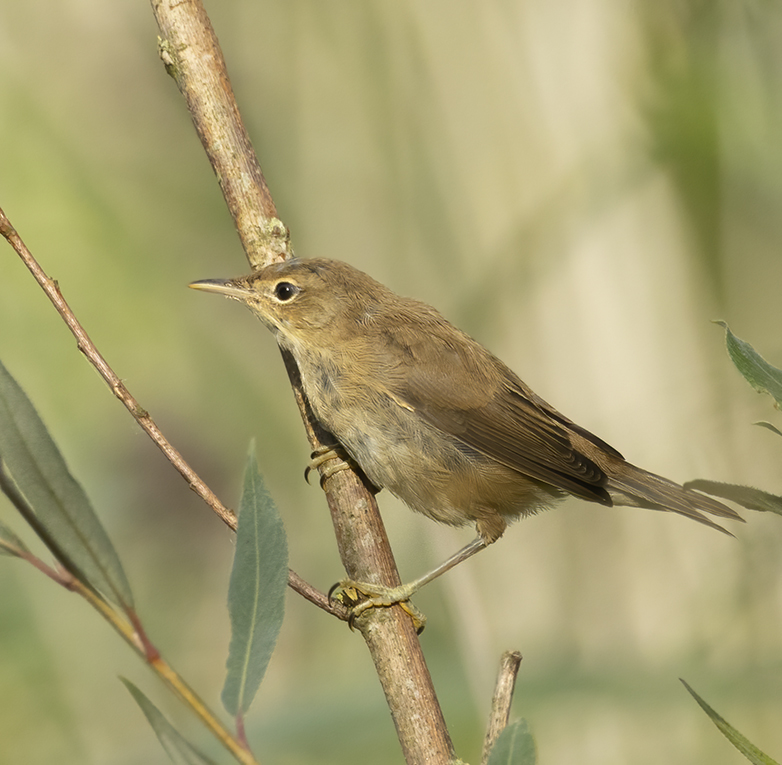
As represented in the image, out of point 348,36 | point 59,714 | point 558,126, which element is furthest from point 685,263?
point 59,714

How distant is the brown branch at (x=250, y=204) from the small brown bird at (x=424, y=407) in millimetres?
185

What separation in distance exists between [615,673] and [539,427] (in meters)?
0.92

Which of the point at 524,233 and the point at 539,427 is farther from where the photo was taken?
the point at 524,233

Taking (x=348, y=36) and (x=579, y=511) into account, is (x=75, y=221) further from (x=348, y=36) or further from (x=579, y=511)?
(x=579, y=511)

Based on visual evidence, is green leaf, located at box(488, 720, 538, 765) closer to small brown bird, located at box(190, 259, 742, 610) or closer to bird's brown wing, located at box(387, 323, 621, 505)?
small brown bird, located at box(190, 259, 742, 610)

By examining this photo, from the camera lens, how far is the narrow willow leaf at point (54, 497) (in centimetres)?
95

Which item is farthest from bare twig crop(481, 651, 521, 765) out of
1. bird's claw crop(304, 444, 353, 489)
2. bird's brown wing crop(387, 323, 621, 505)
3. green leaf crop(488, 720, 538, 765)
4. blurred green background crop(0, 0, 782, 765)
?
blurred green background crop(0, 0, 782, 765)

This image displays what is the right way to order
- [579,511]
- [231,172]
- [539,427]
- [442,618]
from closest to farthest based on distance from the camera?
[231,172]
[539,427]
[442,618]
[579,511]

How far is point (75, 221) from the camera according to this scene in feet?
11.6

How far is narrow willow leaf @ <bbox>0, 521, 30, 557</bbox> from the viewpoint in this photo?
3.07 ft

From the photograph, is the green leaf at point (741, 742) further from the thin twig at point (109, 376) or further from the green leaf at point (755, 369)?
the thin twig at point (109, 376)

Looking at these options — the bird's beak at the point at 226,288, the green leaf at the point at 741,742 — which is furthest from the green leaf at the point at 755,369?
the bird's beak at the point at 226,288

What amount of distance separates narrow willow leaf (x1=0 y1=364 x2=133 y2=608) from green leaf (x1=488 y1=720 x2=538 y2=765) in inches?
19.2

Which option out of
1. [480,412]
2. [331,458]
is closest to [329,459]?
[331,458]
